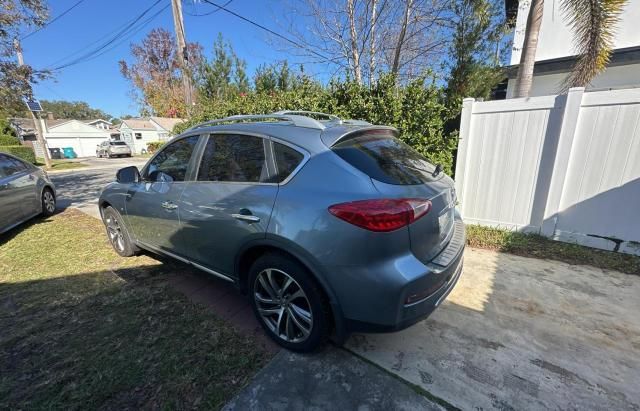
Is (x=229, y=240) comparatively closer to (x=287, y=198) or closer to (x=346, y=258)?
(x=287, y=198)

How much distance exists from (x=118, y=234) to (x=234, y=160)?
2.67 metres

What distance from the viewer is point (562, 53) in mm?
9109

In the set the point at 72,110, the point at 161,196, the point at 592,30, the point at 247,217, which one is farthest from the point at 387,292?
the point at 72,110

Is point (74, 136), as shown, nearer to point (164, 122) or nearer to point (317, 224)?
point (164, 122)

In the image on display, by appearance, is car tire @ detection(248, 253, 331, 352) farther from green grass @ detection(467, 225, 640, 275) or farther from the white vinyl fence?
the white vinyl fence

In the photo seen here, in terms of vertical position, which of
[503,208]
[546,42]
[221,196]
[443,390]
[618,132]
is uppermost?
[546,42]

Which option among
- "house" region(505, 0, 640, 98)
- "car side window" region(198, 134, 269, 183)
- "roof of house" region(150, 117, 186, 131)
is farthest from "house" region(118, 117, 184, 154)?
"car side window" region(198, 134, 269, 183)

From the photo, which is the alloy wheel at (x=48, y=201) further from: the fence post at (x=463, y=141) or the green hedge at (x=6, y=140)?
the green hedge at (x=6, y=140)

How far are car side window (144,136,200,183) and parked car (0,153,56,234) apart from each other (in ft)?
10.5

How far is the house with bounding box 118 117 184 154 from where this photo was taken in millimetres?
36719

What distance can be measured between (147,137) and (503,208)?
42.1m

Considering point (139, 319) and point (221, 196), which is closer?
point (221, 196)

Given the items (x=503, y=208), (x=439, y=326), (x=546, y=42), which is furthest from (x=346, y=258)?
(x=546, y=42)

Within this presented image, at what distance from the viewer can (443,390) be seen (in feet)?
6.37
